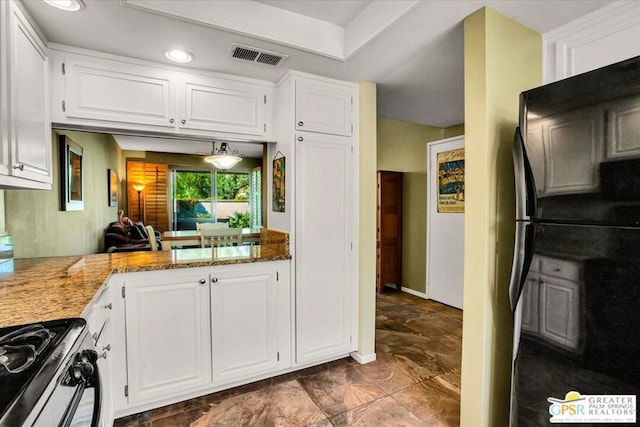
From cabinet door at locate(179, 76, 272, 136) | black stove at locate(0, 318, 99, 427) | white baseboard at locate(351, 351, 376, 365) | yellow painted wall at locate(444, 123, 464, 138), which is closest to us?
black stove at locate(0, 318, 99, 427)

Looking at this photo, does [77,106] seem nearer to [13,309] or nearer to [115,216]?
[115,216]

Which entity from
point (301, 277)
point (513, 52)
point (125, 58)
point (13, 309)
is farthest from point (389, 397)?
point (125, 58)

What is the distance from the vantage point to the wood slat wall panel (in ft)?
9.38

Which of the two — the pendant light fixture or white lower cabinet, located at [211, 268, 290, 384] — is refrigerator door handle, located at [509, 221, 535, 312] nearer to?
white lower cabinet, located at [211, 268, 290, 384]

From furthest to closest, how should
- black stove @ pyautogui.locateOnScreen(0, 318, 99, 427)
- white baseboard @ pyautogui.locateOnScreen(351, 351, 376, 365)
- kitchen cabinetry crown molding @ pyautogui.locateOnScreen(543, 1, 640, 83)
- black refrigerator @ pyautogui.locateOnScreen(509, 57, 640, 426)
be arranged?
white baseboard @ pyautogui.locateOnScreen(351, 351, 376, 365) < kitchen cabinetry crown molding @ pyautogui.locateOnScreen(543, 1, 640, 83) < black refrigerator @ pyautogui.locateOnScreen(509, 57, 640, 426) < black stove @ pyautogui.locateOnScreen(0, 318, 99, 427)

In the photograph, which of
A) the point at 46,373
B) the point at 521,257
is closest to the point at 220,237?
the point at 46,373

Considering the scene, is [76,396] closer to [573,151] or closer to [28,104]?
[28,104]

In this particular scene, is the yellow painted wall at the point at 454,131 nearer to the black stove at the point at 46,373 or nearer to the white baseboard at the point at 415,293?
the white baseboard at the point at 415,293

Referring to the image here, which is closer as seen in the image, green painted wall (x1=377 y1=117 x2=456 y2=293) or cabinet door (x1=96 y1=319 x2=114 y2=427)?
cabinet door (x1=96 y1=319 x2=114 y2=427)

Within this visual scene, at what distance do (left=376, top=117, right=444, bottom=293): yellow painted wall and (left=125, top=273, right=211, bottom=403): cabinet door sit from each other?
3174 millimetres

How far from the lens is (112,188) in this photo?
9.36 ft

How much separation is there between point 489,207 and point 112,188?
118 inches

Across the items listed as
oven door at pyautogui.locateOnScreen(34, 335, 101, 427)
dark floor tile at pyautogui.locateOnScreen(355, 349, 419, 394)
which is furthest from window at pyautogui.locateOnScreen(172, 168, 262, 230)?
oven door at pyautogui.locateOnScreen(34, 335, 101, 427)

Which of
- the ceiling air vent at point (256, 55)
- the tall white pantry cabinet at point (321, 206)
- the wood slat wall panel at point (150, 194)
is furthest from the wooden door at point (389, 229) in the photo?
the wood slat wall panel at point (150, 194)
